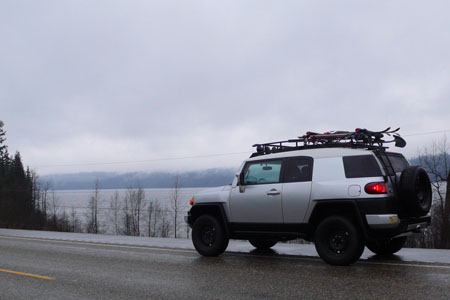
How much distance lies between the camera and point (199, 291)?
21.9 feet

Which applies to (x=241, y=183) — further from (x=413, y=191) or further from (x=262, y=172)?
(x=413, y=191)

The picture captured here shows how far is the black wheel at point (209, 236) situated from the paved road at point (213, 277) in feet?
0.69

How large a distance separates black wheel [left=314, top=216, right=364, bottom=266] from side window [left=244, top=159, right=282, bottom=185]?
1442 millimetres

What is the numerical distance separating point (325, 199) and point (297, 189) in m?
0.65

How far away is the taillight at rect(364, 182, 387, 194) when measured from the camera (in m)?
8.25

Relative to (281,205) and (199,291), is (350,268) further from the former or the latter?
(199,291)

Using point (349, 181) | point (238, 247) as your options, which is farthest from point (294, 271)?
point (238, 247)

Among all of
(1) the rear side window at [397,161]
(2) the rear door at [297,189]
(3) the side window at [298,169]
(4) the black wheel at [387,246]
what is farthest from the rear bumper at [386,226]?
(4) the black wheel at [387,246]

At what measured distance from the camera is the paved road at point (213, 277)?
6.46 meters

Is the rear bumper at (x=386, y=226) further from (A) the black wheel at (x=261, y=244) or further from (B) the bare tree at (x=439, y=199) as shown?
(B) the bare tree at (x=439, y=199)

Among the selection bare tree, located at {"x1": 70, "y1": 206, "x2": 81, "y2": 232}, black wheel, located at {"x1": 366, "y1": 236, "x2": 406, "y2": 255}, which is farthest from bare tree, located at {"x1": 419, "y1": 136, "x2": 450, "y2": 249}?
bare tree, located at {"x1": 70, "y1": 206, "x2": 81, "y2": 232}

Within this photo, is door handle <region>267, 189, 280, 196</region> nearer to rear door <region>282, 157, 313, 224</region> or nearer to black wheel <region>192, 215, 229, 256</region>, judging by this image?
rear door <region>282, 157, 313, 224</region>

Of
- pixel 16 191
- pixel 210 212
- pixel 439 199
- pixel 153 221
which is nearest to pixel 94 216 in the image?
pixel 153 221

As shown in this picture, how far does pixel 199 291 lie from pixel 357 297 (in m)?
2.11
